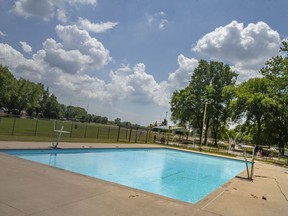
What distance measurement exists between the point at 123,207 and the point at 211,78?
41.0m

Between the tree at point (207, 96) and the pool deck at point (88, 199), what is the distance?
110 ft

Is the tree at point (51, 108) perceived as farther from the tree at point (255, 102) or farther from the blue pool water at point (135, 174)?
the blue pool water at point (135, 174)

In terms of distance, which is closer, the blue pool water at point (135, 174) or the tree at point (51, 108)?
the blue pool water at point (135, 174)

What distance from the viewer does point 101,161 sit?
1453cm

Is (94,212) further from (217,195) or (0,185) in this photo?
(217,195)

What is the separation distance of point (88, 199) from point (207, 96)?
1475 inches

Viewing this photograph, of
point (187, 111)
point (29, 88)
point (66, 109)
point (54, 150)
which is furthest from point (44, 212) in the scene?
point (66, 109)

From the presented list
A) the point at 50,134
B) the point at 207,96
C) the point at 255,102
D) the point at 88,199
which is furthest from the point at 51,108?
the point at 88,199

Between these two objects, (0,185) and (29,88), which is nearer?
(0,185)

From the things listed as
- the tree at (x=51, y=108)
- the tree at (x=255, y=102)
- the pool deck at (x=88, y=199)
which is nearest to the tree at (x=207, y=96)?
the tree at (x=255, y=102)

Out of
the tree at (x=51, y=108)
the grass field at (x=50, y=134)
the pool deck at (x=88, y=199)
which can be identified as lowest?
the pool deck at (x=88, y=199)

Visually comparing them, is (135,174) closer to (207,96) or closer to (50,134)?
(50,134)

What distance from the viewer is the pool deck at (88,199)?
15.2ft

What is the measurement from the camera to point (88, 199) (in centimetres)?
535
